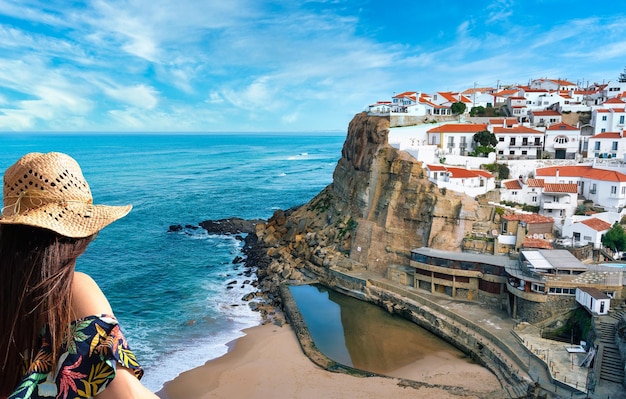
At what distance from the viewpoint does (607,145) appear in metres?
38.4

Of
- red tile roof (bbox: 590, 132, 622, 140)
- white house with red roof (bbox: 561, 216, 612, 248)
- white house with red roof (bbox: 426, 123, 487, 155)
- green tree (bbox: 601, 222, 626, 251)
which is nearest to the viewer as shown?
green tree (bbox: 601, 222, 626, 251)

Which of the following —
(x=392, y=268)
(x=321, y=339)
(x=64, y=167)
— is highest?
(x=64, y=167)

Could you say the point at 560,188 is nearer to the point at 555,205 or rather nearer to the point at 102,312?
the point at 555,205

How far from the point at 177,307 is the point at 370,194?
15842 mm

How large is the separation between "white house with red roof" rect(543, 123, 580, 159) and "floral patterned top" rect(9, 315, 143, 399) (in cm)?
4382

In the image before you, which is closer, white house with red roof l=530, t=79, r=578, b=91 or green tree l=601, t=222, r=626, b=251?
green tree l=601, t=222, r=626, b=251

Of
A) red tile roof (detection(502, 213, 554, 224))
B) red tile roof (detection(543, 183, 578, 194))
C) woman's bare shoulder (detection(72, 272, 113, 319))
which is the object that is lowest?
red tile roof (detection(502, 213, 554, 224))

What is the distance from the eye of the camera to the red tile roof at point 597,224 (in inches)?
1094

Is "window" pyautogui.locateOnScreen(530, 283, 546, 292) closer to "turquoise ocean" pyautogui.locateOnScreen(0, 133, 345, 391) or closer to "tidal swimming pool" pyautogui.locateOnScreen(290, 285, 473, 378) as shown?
"tidal swimming pool" pyautogui.locateOnScreen(290, 285, 473, 378)

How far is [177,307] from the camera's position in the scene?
30.0 metres

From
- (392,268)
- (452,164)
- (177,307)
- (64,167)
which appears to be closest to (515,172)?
(452,164)

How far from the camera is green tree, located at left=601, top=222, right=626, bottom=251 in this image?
2697 centimetres

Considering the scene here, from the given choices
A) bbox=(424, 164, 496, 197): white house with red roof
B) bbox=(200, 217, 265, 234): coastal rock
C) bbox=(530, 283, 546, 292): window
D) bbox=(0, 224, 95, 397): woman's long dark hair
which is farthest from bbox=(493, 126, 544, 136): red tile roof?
bbox=(0, 224, 95, 397): woman's long dark hair

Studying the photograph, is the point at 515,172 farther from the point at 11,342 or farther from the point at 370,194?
the point at 11,342
